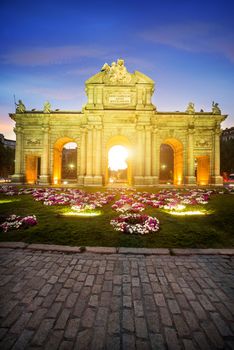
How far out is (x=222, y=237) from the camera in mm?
6543

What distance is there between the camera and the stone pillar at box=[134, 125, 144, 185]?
95.5ft

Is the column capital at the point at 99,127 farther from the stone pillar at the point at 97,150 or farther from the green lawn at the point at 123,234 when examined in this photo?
the green lawn at the point at 123,234

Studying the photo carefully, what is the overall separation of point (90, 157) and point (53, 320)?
27188 millimetres

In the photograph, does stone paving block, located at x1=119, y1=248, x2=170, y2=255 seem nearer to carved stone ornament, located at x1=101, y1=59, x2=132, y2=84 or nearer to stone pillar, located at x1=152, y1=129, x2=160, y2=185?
stone pillar, located at x1=152, y1=129, x2=160, y2=185

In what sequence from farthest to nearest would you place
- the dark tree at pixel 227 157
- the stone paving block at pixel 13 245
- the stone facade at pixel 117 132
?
the dark tree at pixel 227 157 → the stone facade at pixel 117 132 → the stone paving block at pixel 13 245

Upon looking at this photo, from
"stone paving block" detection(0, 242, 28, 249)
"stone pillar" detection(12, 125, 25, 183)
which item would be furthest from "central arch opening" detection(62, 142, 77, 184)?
"stone paving block" detection(0, 242, 28, 249)

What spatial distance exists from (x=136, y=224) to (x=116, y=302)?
4.09 m

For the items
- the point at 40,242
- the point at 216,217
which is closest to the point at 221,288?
the point at 40,242

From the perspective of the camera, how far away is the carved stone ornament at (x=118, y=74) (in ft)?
98.2

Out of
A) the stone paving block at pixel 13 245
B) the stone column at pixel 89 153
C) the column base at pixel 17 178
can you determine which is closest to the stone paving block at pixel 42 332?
the stone paving block at pixel 13 245

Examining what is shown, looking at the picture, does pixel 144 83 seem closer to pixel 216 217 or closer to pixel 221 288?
pixel 216 217

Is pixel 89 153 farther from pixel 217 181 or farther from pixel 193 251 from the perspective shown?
pixel 193 251

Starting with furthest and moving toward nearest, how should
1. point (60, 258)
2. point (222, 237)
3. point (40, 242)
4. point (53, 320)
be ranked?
point (222, 237), point (40, 242), point (60, 258), point (53, 320)

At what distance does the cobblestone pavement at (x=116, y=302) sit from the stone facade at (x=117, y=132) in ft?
79.5
